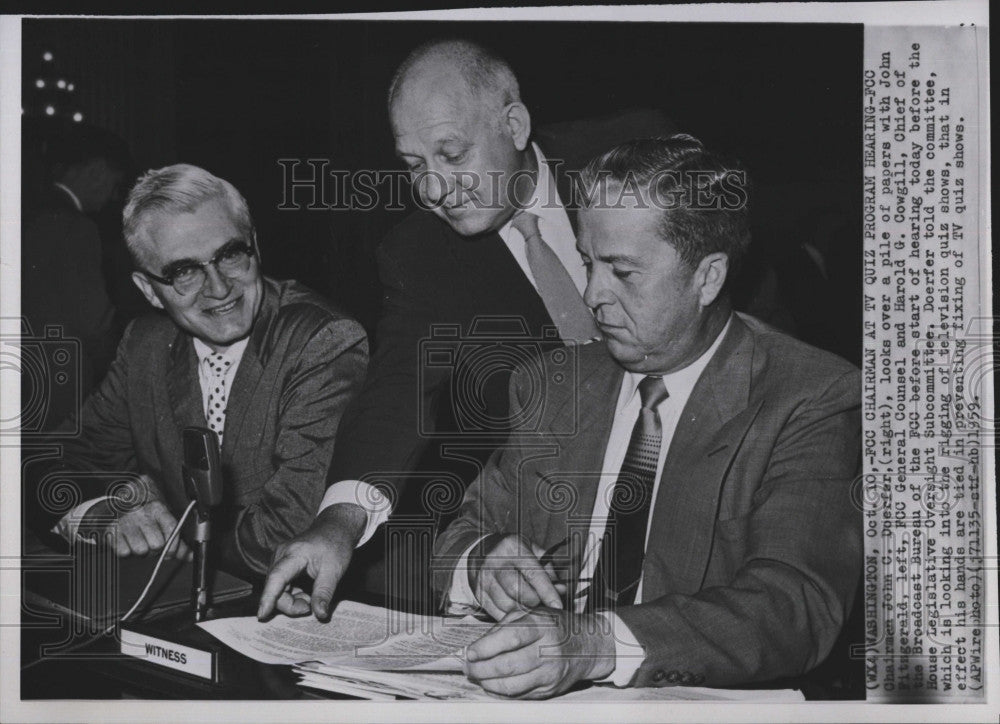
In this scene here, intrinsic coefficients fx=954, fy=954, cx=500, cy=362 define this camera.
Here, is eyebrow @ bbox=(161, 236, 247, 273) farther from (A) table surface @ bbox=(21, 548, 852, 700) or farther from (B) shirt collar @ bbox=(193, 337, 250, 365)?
(A) table surface @ bbox=(21, 548, 852, 700)

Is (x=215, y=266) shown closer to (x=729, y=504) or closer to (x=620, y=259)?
(x=620, y=259)

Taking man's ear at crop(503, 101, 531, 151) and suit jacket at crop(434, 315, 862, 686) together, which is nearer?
suit jacket at crop(434, 315, 862, 686)

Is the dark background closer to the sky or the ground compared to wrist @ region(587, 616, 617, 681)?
closer to the sky

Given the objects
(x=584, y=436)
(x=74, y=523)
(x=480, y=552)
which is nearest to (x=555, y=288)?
(x=584, y=436)

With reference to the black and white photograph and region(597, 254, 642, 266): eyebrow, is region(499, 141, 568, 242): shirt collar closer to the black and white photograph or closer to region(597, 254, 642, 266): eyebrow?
the black and white photograph

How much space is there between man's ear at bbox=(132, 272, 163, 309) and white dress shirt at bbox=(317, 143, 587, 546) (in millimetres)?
684

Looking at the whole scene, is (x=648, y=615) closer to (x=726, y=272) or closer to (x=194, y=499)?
(x=726, y=272)

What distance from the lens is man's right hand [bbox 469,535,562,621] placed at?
249 centimetres

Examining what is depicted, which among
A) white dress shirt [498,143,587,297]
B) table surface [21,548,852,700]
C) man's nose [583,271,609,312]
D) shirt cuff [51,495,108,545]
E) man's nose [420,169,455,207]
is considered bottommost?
table surface [21,548,852,700]

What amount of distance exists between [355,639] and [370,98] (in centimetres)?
143

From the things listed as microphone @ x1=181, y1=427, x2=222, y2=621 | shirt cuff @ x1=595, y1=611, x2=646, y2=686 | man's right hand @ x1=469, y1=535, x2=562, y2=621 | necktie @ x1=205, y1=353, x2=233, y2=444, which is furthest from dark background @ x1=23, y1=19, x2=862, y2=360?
shirt cuff @ x1=595, y1=611, x2=646, y2=686

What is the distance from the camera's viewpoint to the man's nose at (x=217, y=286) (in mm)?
2535

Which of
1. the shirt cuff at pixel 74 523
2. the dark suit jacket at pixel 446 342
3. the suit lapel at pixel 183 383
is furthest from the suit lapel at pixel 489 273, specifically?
the shirt cuff at pixel 74 523
